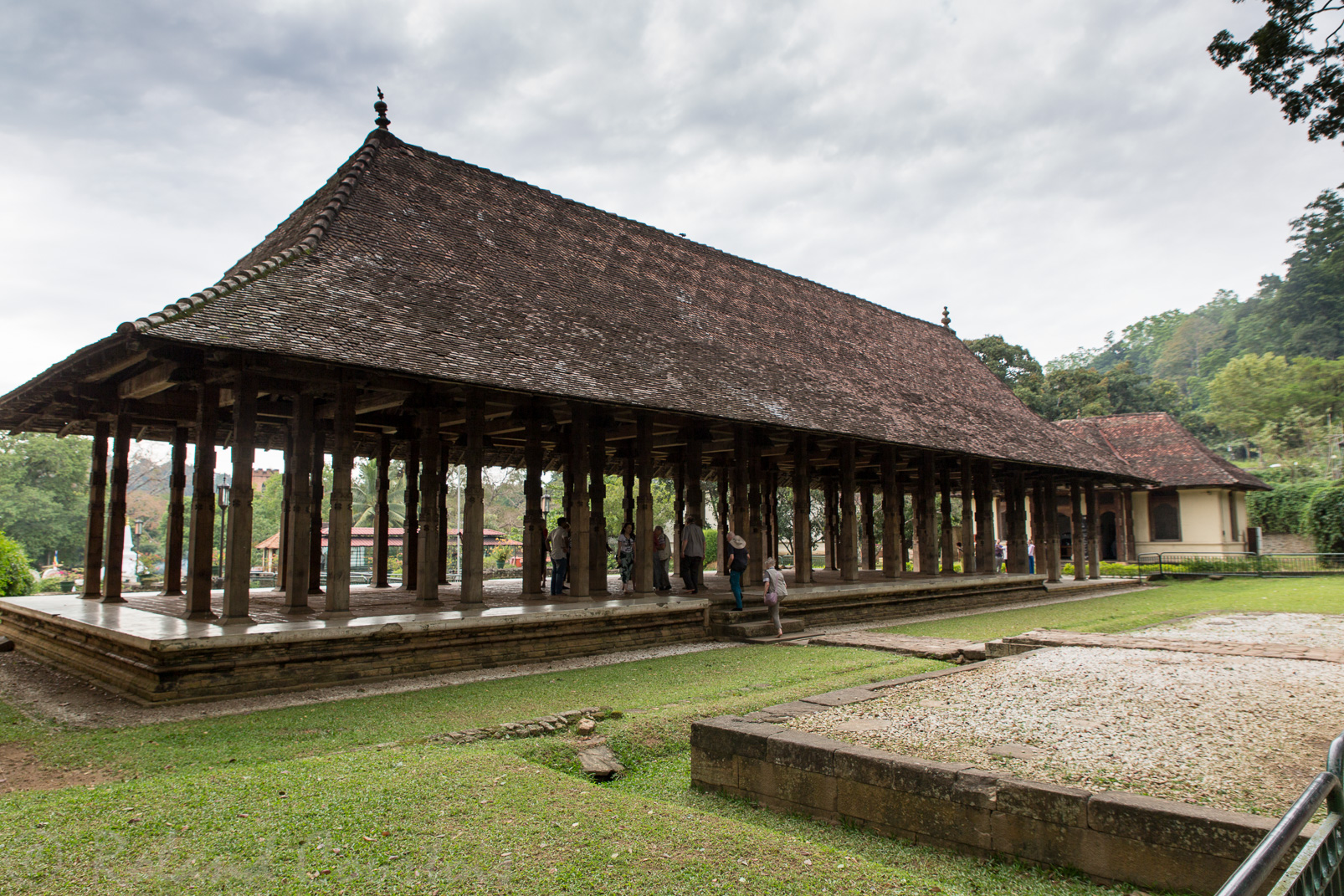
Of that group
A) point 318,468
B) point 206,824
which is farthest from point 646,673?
point 318,468

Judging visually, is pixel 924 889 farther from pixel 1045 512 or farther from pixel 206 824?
pixel 1045 512

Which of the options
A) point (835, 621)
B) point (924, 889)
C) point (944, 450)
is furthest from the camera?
point (944, 450)

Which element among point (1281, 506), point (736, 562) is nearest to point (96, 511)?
point (736, 562)

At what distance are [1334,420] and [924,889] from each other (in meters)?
56.7

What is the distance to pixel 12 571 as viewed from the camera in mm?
16453

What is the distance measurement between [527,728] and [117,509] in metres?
8.82

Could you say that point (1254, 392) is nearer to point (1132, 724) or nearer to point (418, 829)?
point (1132, 724)

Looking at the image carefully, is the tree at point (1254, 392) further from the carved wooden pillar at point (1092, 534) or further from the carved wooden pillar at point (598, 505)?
the carved wooden pillar at point (598, 505)

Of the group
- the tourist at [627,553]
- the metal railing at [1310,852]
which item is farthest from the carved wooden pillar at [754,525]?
the metal railing at [1310,852]

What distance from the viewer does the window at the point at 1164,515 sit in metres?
32.6

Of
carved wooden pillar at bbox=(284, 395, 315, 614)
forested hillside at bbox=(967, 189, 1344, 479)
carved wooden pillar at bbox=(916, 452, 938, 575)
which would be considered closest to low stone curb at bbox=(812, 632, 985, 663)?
carved wooden pillar at bbox=(916, 452, 938, 575)

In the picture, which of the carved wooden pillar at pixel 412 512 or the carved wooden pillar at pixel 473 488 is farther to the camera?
the carved wooden pillar at pixel 412 512

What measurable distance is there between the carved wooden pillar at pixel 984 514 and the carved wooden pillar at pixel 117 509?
17.2 meters

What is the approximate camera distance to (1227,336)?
7931cm
